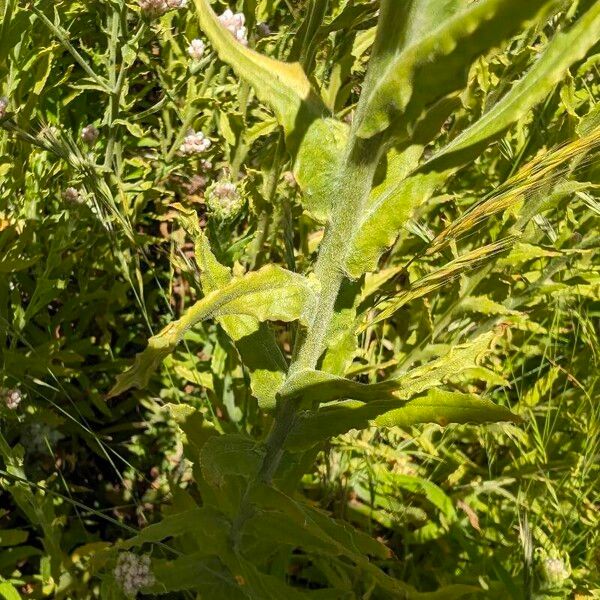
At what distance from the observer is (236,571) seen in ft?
4.02

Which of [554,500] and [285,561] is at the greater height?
[285,561]

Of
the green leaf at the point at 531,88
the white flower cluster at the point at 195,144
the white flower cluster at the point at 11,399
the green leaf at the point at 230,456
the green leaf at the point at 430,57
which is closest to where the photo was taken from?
the green leaf at the point at 430,57

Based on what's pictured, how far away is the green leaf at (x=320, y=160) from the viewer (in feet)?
2.80

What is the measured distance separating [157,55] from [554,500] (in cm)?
154

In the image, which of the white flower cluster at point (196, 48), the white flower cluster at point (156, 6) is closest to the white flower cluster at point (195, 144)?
the white flower cluster at point (196, 48)

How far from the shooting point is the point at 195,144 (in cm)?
183

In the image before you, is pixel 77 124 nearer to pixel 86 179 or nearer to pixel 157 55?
pixel 157 55

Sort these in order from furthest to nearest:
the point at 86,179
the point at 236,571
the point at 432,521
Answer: the point at 432,521 → the point at 86,179 → the point at 236,571

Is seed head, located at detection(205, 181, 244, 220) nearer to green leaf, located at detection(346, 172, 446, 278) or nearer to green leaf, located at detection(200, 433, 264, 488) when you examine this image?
green leaf, located at detection(200, 433, 264, 488)

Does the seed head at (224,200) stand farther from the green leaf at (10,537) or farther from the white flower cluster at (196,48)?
the green leaf at (10,537)

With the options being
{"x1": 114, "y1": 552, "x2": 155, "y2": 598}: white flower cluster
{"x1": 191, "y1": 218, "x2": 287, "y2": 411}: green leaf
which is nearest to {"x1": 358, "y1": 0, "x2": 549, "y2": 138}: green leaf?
{"x1": 191, "y1": 218, "x2": 287, "y2": 411}: green leaf

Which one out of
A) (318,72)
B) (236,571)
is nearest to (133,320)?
(318,72)

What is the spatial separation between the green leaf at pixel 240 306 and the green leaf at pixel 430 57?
0.20 meters

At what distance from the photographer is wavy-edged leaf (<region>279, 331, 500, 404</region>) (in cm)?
89
